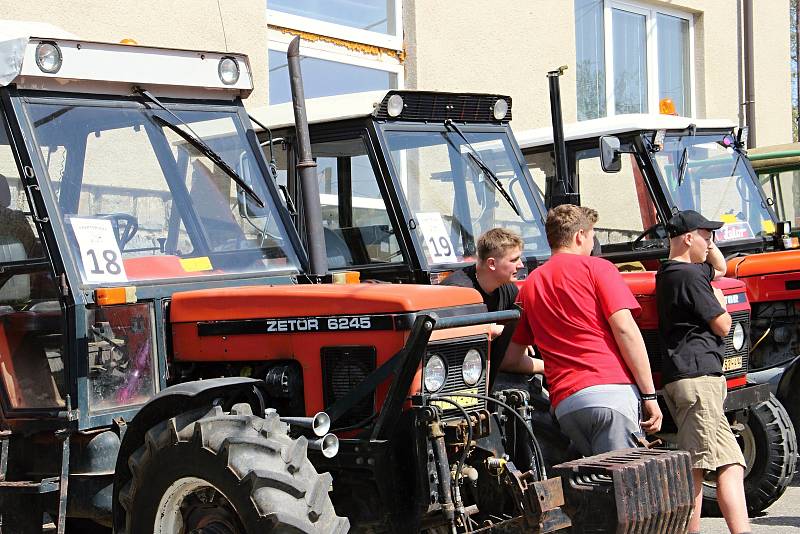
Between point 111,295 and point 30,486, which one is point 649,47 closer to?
point 111,295

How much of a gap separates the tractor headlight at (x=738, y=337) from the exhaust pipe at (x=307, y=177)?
8.48 feet

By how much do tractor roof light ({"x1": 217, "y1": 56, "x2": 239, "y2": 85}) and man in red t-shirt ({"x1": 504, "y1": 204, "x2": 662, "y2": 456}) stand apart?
1825 mm

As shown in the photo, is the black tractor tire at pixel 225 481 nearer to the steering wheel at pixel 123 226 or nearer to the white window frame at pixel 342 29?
the steering wheel at pixel 123 226

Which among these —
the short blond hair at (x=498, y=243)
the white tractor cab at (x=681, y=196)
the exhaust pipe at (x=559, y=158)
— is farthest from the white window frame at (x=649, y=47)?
the short blond hair at (x=498, y=243)

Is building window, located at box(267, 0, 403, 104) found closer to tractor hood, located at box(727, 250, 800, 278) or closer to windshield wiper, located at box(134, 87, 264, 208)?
tractor hood, located at box(727, 250, 800, 278)

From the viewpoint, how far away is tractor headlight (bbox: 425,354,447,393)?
15.3 feet

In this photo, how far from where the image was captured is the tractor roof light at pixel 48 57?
5.05 metres

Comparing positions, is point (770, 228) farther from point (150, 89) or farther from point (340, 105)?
point (150, 89)

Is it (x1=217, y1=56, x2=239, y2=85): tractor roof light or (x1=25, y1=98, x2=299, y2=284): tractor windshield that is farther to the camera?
(x1=217, y1=56, x2=239, y2=85): tractor roof light

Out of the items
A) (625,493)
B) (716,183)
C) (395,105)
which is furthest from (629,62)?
(625,493)

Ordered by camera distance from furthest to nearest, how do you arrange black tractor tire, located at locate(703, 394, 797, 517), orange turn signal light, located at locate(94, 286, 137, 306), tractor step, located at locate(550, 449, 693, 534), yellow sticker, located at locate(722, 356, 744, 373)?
black tractor tire, located at locate(703, 394, 797, 517)
yellow sticker, located at locate(722, 356, 744, 373)
orange turn signal light, located at locate(94, 286, 137, 306)
tractor step, located at locate(550, 449, 693, 534)

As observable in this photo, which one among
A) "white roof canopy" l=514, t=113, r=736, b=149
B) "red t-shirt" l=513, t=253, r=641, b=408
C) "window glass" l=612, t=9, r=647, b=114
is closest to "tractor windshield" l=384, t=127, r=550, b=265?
"white roof canopy" l=514, t=113, r=736, b=149

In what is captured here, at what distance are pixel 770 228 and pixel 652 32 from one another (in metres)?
8.04

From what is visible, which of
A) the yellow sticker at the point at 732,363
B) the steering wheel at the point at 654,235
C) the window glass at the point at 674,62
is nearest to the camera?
the yellow sticker at the point at 732,363
